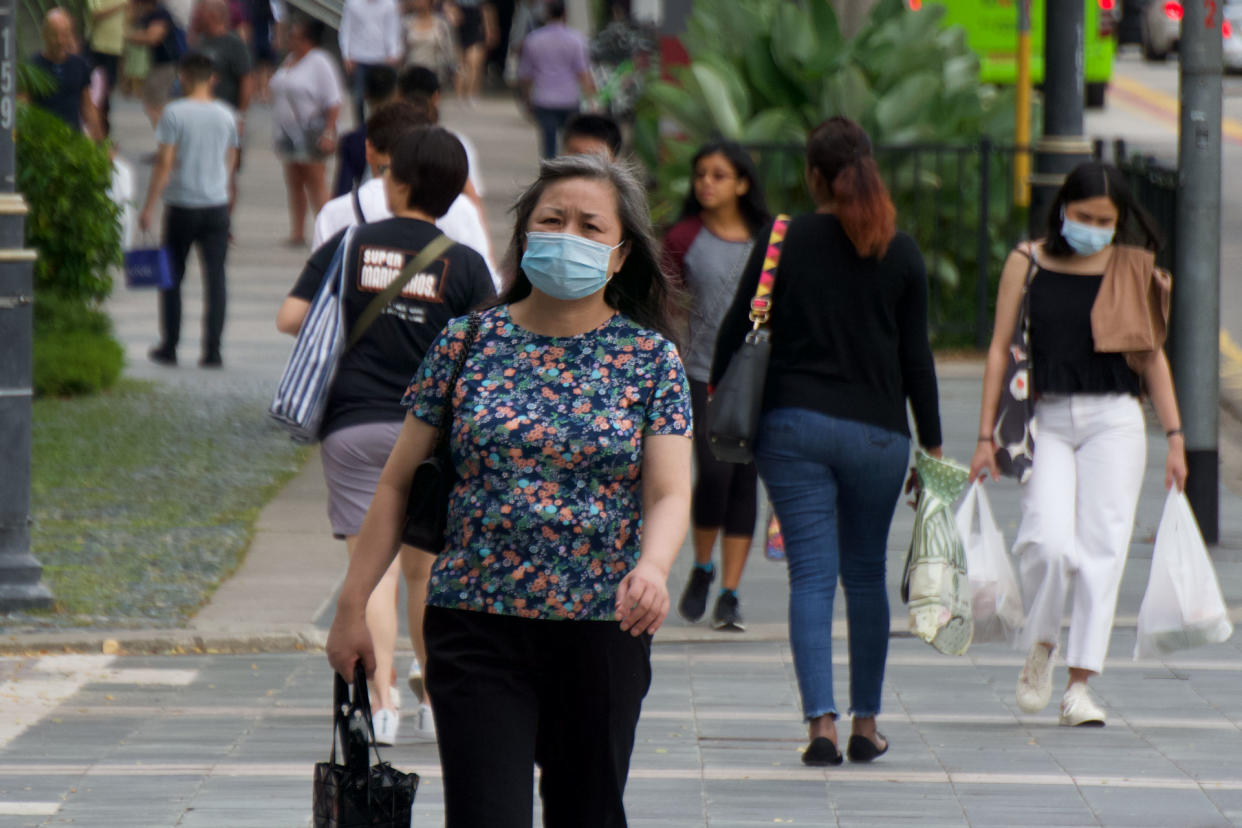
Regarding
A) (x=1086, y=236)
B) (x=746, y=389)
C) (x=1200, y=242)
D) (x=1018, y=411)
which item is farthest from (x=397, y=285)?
(x=1200, y=242)

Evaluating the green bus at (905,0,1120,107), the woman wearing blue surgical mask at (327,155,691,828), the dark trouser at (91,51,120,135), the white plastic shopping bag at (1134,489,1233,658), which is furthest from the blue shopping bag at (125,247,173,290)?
the dark trouser at (91,51,120,135)

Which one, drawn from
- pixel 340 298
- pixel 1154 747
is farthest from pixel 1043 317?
pixel 340 298

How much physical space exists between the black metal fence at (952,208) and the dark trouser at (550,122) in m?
7.48

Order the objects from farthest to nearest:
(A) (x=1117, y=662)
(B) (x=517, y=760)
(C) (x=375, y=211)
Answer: (A) (x=1117, y=662)
(C) (x=375, y=211)
(B) (x=517, y=760)

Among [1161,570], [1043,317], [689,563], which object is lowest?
[689,563]

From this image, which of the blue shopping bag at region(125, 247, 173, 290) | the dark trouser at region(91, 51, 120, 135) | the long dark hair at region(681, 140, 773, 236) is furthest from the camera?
the dark trouser at region(91, 51, 120, 135)

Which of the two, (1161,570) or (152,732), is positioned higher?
(1161,570)

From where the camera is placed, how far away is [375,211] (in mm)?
6234

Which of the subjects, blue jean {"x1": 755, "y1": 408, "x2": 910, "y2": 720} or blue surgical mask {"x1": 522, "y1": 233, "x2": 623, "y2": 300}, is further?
blue jean {"x1": 755, "y1": 408, "x2": 910, "y2": 720}

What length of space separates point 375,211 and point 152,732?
1688mm

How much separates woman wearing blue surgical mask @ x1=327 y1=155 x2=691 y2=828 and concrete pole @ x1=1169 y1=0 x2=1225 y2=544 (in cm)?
540

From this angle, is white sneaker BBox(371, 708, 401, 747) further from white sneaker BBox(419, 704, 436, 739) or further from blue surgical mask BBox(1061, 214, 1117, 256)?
blue surgical mask BBox(1061, 214, 1117, 256)

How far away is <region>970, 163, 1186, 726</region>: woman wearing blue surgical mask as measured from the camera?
19.4ft

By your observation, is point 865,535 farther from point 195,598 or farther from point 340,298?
point 195,598
